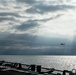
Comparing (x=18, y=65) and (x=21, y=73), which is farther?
(x=18, y=65)

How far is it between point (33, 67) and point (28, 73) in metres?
9.08

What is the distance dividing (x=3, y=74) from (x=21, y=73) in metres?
1.06

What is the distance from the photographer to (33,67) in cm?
2373

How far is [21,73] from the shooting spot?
14.6 metres

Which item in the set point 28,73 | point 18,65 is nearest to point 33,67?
point 18,65

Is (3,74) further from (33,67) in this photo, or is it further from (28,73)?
(33,67)

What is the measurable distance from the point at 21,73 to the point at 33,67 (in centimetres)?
922

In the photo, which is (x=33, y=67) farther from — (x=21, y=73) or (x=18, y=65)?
(x=21, y=73)

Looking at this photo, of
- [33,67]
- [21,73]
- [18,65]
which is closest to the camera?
[21,73]

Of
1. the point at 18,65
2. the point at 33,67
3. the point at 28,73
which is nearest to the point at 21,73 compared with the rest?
the point at 28,73

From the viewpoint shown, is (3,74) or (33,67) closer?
(3,74)

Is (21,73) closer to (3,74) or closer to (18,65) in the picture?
(3,74)

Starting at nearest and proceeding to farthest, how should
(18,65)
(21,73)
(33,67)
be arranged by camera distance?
(21,73) → (33,67) → (18,65)

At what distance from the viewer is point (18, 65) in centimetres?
2723
